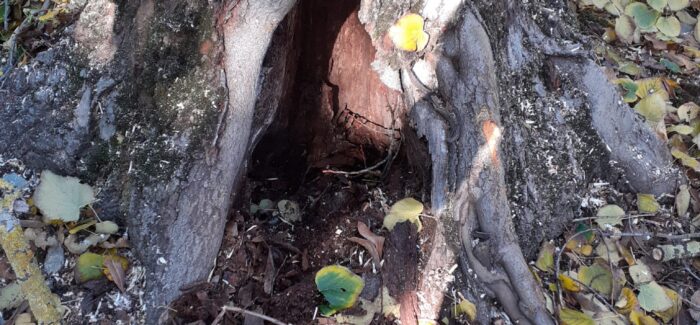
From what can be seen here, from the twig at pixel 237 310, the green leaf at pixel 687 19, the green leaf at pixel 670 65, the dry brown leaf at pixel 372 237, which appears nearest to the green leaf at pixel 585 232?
the dry brown leaf at pixel 372 237

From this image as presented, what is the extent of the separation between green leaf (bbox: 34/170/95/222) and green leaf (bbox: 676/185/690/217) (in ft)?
7.34

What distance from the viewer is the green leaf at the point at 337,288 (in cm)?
172

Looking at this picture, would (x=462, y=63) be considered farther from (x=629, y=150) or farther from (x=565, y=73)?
(x=629, y=150)

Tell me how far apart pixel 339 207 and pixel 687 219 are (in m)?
1.46

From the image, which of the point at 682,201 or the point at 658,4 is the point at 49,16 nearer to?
the point at 682,201

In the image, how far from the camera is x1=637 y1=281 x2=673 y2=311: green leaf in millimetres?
2010

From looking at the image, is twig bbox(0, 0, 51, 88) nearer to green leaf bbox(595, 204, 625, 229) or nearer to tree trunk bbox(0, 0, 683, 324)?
tree trunk bbox(0, 0, 683, 324)

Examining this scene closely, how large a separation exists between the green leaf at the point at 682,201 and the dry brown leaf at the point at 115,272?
2146mm

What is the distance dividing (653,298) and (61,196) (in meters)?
2.02

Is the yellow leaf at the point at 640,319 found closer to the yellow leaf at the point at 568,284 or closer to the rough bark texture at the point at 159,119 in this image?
the yellow leaf at the point at 568,284

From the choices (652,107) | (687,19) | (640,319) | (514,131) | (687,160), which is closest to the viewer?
(640,319)

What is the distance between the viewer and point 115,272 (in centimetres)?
169

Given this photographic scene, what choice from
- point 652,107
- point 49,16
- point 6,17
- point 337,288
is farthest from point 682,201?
point 6,17

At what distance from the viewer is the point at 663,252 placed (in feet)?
7.27
